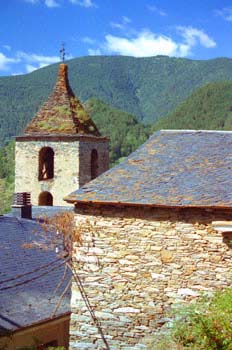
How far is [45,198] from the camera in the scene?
60.3 feet

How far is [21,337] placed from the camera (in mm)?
9875

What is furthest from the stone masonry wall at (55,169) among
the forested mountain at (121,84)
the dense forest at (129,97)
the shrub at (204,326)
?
the forested mountain at (121,84)

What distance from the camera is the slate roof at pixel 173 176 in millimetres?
8421

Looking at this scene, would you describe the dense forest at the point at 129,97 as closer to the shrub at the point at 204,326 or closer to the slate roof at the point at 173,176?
the slate roof at the point at 173,176

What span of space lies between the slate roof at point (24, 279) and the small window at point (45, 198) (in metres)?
3.94

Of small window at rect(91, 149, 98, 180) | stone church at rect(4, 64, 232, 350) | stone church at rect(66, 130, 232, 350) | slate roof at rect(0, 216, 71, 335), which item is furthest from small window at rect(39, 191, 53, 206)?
stone church at rect(66, 130, 232, 350)

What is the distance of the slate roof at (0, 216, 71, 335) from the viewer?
1009 cm

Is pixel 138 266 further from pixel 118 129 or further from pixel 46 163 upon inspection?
pixel 118 129

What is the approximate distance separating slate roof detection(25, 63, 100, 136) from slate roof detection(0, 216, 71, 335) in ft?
14.5

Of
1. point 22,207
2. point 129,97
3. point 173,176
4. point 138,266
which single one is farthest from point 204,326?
point 129,97

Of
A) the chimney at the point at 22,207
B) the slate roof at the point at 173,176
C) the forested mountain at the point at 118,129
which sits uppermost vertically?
the forested mountain at the point at 118,129

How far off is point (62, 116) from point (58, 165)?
1.49 meters

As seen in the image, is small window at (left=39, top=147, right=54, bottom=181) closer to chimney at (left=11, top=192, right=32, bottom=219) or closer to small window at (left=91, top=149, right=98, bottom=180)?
small window at (left=91, top=149, right=98, bottom=180)

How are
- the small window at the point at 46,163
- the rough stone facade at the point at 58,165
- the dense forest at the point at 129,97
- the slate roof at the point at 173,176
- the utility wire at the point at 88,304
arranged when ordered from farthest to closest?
the dense forest at the point at 129,97 → the small window at the point at 46,163 → the rough stone facade at the point at 58,165 → the utility wire at the point at 88,304 → the slate roof at the point at 173,176
